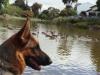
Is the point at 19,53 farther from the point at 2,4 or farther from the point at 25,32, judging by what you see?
the point at 2,4

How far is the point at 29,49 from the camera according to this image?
3.92 metres

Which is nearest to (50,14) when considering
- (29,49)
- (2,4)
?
(2,4)

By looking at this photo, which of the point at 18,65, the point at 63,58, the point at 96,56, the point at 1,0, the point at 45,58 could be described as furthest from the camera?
the point at 1,0

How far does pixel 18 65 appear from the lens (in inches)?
148

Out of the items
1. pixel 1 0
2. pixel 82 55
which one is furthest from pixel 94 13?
pixel 82 55

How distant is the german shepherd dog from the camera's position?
372 centimetres

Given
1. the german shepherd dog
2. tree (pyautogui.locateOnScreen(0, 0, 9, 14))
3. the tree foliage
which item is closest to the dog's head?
the german shepherd dog

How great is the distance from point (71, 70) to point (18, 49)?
1990 centimetres

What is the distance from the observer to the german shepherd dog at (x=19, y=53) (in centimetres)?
372

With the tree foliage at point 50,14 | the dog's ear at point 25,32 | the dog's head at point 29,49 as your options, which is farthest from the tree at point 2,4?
the dog's ear at point 25,32

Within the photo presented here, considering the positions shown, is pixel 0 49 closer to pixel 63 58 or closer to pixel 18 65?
pixel 18 65

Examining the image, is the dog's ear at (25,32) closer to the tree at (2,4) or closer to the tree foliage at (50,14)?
the tree at (2,4)

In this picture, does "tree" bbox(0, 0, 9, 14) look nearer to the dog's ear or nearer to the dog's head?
the dog's head

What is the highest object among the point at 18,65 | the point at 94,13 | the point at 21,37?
the point at 21,37
